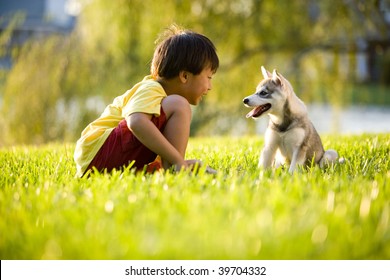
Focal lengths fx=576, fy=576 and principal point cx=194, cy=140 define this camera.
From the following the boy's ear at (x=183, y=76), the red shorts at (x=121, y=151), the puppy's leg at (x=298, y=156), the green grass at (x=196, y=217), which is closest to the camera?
the green grass at (x=196, y=217)

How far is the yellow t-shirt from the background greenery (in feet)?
19.2

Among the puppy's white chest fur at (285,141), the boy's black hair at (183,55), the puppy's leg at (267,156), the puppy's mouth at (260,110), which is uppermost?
the boy's black hair at (183,55)

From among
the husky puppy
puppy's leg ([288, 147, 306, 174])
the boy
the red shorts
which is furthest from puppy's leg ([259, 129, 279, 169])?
the red shorts

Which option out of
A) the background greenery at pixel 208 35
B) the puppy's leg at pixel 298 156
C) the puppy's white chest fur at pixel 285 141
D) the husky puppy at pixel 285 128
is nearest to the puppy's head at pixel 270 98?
the husky puppy at pixel 285 128

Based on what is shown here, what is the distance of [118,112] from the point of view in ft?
11.5

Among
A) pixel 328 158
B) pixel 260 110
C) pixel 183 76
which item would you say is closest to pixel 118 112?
pixel 183 76

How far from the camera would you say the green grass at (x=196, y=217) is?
1.81 meters

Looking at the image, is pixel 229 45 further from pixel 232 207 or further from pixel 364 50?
pixel 232 207

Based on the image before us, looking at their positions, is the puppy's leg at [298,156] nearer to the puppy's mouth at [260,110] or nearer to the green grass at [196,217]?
the puppy's mouth at [260,110]

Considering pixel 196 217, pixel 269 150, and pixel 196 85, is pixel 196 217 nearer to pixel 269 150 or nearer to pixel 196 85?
pixel 196 85

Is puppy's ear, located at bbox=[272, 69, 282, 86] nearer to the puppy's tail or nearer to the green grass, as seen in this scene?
the puppy's tail

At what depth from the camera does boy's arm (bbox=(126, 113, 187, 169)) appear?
9.96ft

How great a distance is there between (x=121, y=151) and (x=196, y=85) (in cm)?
59
